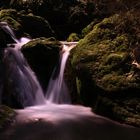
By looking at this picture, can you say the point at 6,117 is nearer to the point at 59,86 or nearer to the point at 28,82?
the point at 28,82

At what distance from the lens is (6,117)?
531 inches

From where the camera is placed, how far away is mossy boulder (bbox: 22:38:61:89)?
18.0 meters

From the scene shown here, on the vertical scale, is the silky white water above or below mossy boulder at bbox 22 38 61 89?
below

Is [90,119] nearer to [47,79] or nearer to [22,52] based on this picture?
[47,79]

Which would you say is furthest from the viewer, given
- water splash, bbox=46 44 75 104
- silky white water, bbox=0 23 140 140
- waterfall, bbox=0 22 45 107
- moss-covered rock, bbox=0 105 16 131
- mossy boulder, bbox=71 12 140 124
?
water splash, bbox=46 44 75 104

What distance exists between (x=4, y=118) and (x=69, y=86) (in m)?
4.46

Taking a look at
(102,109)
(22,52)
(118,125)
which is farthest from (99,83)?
(22,52)

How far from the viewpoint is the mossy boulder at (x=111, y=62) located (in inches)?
548

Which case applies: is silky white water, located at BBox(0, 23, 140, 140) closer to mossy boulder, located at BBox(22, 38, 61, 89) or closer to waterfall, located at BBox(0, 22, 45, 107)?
waterfall, located at BBox(0, 22, 45, 107)

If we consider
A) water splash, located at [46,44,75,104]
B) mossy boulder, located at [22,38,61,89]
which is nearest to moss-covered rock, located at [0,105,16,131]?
water splash, located at [46,44,75,104]

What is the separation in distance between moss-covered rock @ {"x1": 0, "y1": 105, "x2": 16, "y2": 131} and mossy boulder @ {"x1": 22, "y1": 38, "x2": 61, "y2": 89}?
152 inches

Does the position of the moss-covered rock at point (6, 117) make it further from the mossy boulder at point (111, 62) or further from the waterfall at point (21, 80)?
the mossy boulder at point (111, 62)

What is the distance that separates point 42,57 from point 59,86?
1632mm

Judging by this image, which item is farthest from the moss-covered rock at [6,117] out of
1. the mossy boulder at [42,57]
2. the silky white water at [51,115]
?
the mossy boulder at [42,57]
